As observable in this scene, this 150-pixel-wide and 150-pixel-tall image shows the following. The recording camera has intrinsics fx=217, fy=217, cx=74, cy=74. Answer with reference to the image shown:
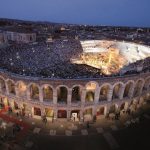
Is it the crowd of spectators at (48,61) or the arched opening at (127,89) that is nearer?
the crowd of spectators at (48,61)

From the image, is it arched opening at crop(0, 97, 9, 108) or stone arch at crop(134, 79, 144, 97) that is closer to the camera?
stone arch at crop(134, 79, 144, 97)

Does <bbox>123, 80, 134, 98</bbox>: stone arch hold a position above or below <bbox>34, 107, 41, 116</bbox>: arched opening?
above

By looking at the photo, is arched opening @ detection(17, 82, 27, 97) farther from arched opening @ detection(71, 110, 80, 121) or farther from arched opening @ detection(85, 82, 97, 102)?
arched opening @ detection(85, 82, 97, 102)

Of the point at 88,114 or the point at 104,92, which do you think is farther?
the point at 104,92

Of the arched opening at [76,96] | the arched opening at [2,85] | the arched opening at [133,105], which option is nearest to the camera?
the arched opening at [76,96]

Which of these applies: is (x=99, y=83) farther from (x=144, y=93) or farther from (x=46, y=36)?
(x=46, y=36)

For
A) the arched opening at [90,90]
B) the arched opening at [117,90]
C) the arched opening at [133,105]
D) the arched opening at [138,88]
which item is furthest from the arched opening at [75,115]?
the arched opening at [138,88]

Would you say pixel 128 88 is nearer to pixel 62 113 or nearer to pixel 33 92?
pixel 62 113

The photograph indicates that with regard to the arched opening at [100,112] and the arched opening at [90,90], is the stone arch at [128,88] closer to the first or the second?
the arched opening at [100,112]

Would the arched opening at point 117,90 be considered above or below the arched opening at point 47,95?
above

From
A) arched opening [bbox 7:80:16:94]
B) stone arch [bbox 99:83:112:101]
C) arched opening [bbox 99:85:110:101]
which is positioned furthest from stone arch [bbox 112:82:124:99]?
arched opening [bbox 7:80:16:94]

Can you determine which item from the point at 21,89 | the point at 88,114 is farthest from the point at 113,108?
the point at 21,89
